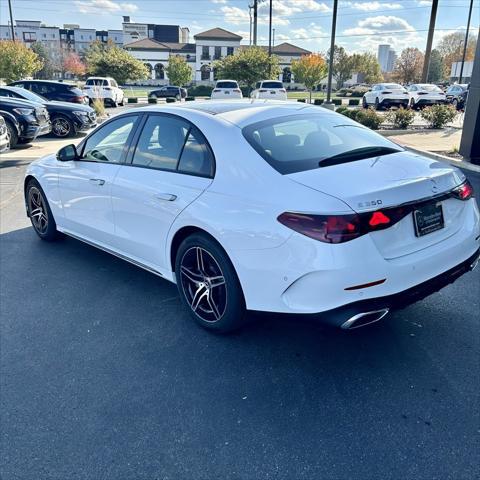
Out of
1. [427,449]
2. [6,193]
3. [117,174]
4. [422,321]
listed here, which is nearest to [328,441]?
[427,449]

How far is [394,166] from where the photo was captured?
3.15m

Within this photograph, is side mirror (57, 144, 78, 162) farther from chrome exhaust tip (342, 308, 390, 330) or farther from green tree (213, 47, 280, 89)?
green tree (213, 47, 280, 89)

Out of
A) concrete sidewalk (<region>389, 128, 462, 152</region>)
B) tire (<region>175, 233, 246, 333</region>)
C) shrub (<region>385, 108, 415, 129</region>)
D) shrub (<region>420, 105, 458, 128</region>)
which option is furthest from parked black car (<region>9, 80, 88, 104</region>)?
tire (<region>175, 233, 246, 333</region>)

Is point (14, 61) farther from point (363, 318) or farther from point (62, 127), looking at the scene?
point (363, 318)

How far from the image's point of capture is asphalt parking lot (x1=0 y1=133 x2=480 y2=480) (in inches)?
92.2

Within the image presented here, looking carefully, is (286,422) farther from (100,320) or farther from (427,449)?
(100,320)

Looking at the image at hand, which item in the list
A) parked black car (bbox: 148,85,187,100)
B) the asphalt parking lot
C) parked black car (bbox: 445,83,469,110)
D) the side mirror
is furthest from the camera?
parked black car (bbox: 148,85,187,100)

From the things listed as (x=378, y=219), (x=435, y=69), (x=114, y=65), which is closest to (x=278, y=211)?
(x=378, y=219)

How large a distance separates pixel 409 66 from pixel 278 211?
71.9 meters

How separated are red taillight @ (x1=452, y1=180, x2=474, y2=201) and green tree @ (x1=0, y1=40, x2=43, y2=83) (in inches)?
1461

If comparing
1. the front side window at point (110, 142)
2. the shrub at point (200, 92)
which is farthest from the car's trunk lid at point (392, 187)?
the shrub at point (200, 92)

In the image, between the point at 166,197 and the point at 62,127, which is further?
the point at 62,127

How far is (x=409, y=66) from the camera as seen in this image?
216 feet

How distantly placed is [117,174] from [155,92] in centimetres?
3976
